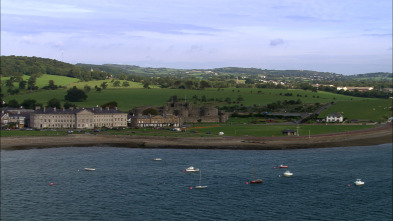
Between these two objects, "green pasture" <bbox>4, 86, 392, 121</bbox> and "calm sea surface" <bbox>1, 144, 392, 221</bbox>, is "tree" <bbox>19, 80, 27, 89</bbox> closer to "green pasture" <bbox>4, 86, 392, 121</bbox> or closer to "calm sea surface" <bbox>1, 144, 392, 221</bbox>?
"green pasture" <bbox>4, 86, 392, 121</bbox>

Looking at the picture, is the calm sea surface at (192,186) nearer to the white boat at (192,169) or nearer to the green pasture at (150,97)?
the white boat at (192,169)

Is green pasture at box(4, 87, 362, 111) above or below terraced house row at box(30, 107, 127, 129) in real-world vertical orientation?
above

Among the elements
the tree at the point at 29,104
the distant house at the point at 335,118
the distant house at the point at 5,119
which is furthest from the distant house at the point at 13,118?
the distant house at the point at 335,118

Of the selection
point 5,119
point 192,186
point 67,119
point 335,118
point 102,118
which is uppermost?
point 335,118

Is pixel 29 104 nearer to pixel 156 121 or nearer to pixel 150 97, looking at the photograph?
pixel 150 97

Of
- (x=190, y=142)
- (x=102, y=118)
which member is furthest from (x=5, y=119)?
(x=190, y=142)

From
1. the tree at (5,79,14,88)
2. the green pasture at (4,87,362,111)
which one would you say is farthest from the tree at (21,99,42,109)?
the tree at (5,79,14,88)
